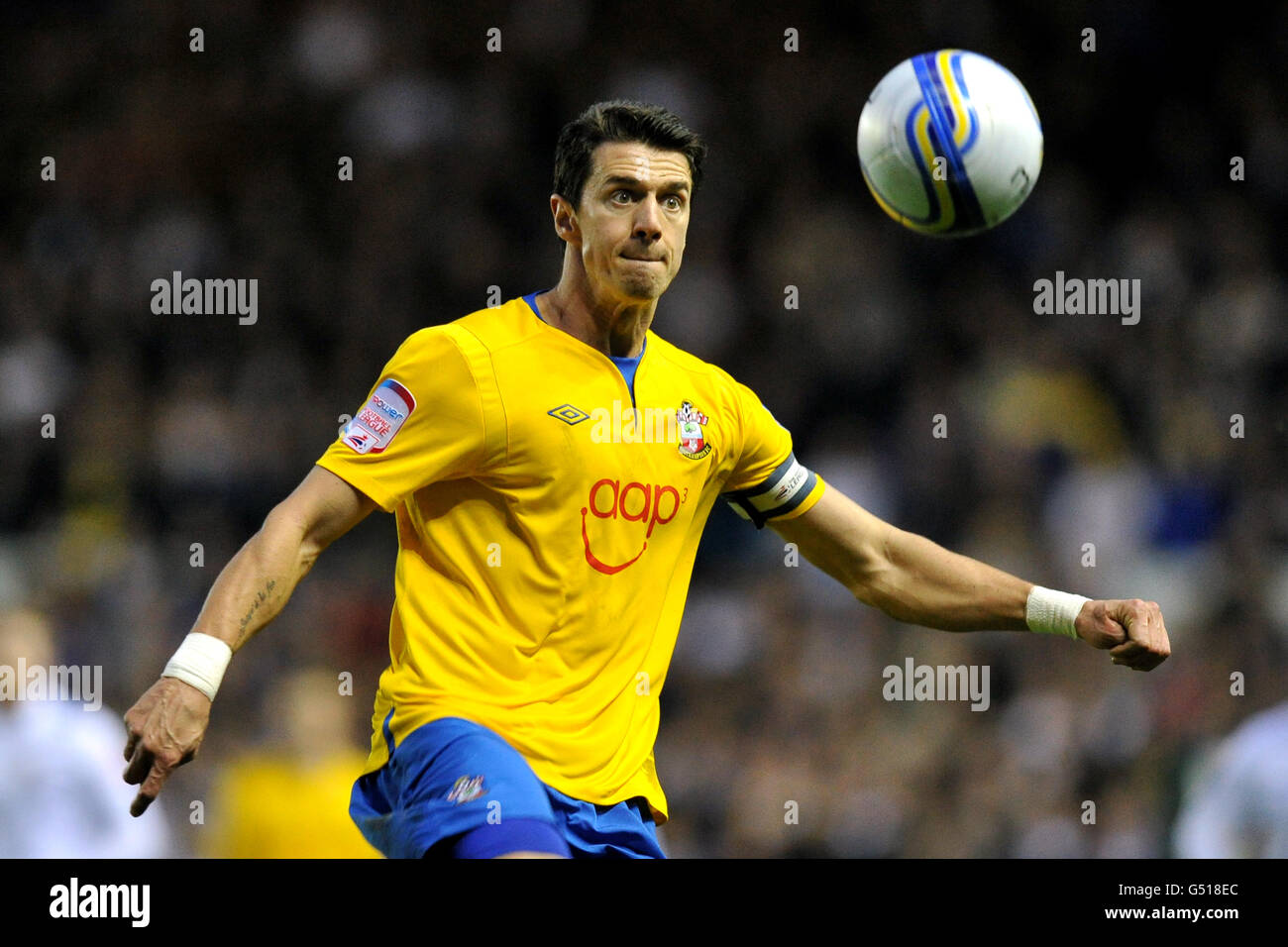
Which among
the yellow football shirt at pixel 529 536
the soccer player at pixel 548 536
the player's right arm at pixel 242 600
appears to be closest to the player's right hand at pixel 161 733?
the player's right arm at pixel 242 600

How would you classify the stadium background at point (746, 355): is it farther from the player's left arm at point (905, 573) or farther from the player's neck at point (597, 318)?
the player's neck at point (597, 318)

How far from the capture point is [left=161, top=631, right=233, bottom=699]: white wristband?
384 centimetres

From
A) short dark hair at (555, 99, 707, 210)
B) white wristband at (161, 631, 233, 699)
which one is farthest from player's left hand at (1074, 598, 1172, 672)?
white wristband at (161, 631, 233, 699)

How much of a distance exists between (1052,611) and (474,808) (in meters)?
1.88

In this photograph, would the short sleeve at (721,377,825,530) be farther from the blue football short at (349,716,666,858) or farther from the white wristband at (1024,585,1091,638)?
the blue football short at (349,716,666,858)

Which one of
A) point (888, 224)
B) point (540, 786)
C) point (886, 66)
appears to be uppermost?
point (886, 66)

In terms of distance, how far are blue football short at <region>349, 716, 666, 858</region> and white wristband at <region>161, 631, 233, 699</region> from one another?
61 cm

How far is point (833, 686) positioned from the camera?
9469mm

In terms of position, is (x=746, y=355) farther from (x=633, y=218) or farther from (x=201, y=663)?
(x=201, y=663)

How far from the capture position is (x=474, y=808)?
13.3 ft

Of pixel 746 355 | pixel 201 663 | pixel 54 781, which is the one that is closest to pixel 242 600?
pixel 201 663
